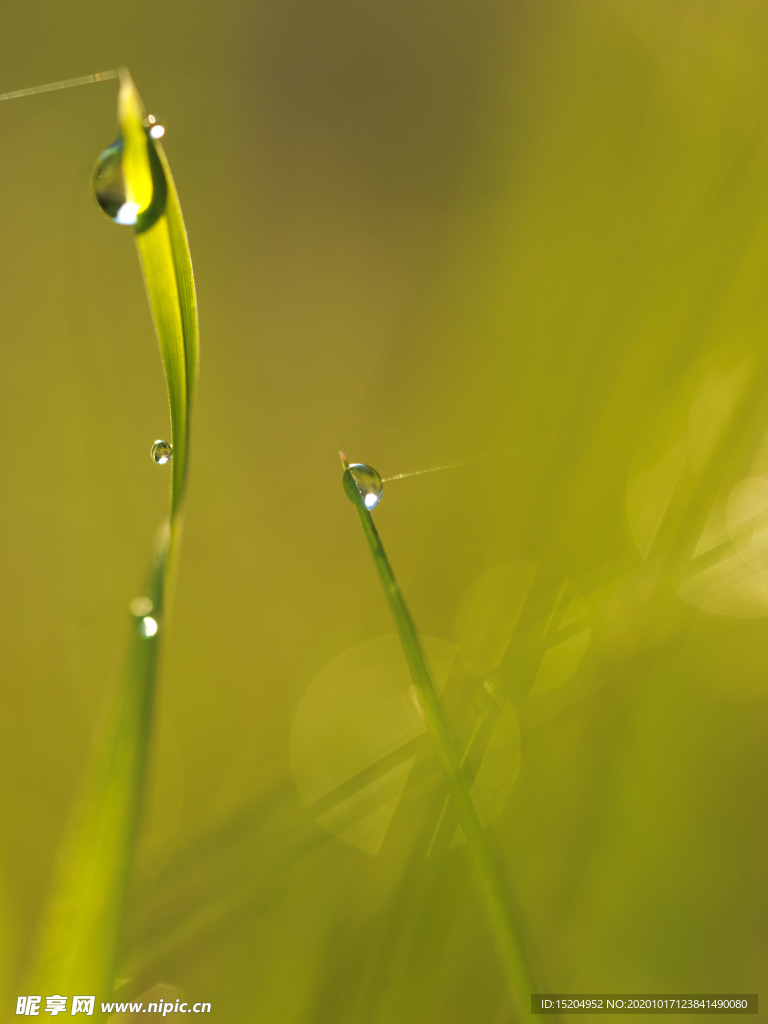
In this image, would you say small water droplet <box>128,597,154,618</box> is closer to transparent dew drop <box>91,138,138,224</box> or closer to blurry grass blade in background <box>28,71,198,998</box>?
blurry grass blade in background <box>28,71,198,998</box>

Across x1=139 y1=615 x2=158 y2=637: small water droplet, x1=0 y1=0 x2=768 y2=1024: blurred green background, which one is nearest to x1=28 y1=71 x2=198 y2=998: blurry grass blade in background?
x1=139 y1=615 x2=158 y2=637: small water droplet

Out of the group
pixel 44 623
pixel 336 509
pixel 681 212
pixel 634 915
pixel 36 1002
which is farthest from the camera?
pixel 336 509

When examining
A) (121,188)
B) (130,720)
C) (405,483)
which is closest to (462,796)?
(130,720)

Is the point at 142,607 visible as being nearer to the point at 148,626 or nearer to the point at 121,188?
the point at 148,626

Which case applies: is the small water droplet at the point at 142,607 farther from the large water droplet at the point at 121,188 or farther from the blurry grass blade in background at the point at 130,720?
the large water droplet at the point at 121,188

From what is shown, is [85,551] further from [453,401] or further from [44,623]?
[453,401]

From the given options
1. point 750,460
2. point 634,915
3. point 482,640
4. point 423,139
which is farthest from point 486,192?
point 634,915

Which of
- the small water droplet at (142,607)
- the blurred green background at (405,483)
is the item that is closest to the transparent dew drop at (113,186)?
the small water droplet at (142,607)

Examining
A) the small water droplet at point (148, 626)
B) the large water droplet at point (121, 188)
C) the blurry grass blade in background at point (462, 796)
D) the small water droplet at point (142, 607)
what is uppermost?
the large water droplet at point (121, 188)
